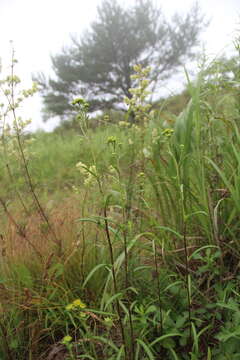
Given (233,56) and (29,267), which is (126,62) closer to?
(233,56)

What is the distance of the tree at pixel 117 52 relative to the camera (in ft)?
40.5

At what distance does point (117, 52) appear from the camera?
41.4 ft

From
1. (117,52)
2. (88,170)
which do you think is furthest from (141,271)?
(117,52)

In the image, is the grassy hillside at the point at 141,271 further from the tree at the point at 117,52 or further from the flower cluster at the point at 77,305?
the tree at the point at 117,52

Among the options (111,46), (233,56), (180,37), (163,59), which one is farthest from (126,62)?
(233,56)

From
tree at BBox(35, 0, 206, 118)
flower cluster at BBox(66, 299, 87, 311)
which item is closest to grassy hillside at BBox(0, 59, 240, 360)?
flower cluster at BBox(66, 299, 87, 311)

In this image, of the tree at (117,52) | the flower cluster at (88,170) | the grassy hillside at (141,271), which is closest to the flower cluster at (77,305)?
the grassy hillside at (141,271)

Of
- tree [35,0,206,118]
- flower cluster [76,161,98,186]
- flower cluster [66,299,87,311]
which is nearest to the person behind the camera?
flower cluster [76,161,98,186]

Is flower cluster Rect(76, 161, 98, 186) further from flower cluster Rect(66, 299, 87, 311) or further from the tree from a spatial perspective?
the tree

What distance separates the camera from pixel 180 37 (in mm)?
12766

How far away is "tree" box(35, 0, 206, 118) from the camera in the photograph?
486 inches

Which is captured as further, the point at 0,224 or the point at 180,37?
the point at 180,37

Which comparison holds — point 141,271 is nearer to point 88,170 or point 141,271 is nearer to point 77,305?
point 77,305

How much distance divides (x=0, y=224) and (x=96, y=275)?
2.82 feet
